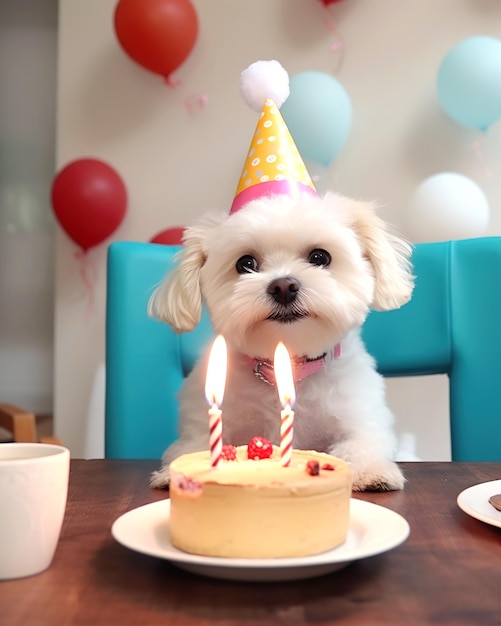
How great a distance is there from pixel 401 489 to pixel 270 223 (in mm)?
631

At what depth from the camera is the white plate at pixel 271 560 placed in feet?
1.74

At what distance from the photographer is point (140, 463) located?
1.20 metres

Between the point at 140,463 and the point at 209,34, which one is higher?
the point at 209,34

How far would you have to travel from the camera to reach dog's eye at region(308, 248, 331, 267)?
4.76ft

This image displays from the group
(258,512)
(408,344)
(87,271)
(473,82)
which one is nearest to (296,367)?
(408,344)

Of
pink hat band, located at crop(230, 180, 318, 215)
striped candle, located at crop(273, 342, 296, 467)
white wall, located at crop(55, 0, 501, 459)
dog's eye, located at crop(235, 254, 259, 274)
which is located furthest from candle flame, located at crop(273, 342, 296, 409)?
white wall, located at crop(55, 0, 501, 459)

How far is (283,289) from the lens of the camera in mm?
1345

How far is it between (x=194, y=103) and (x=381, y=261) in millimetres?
1956

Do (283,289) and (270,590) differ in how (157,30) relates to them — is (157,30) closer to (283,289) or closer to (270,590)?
(283,289)

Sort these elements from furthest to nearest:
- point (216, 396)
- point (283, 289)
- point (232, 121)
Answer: point (232, 121), point (283, 289), point (216, 396)

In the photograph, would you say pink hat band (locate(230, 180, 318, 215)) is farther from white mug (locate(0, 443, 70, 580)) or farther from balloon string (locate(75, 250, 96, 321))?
balloon string (locate(75, 250, 96, 321))

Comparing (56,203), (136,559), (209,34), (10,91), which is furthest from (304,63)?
(136,559)

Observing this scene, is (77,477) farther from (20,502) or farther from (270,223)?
(270,223)

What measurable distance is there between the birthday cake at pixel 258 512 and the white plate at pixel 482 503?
0.63ft
